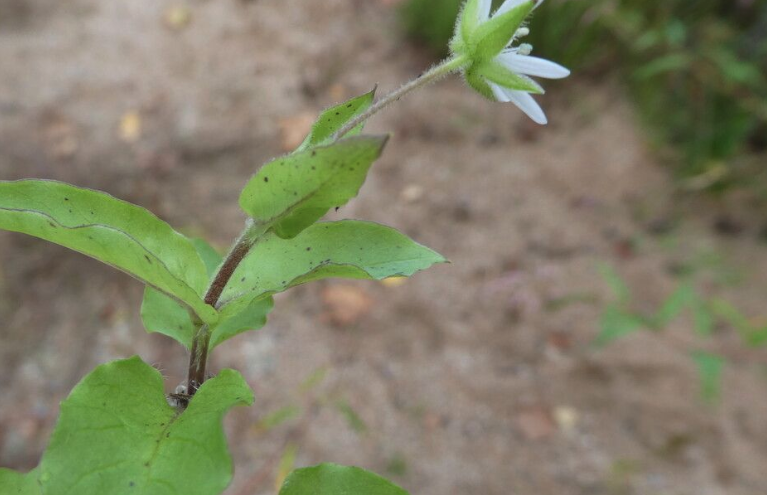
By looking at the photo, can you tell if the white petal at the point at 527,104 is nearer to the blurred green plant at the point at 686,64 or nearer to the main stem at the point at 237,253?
the main stem at the point at 237,253

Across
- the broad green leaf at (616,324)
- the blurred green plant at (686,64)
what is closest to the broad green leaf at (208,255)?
the broad green leaf at (616,324)

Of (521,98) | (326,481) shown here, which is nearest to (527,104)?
(521,98)

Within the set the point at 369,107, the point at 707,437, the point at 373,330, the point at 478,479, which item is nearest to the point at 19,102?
the point at 373,330

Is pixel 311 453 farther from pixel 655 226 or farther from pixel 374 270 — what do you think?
pixel 655 226

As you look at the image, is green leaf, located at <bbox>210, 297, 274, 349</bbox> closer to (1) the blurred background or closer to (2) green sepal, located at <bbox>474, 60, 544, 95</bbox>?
(2) green sepal, located at <bbox>474, 60, 544, 95</bbox>

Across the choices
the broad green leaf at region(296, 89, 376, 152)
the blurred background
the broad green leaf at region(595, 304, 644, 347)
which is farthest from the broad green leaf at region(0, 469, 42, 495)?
the broad green leaf at region(595, 304, 644, 347)
